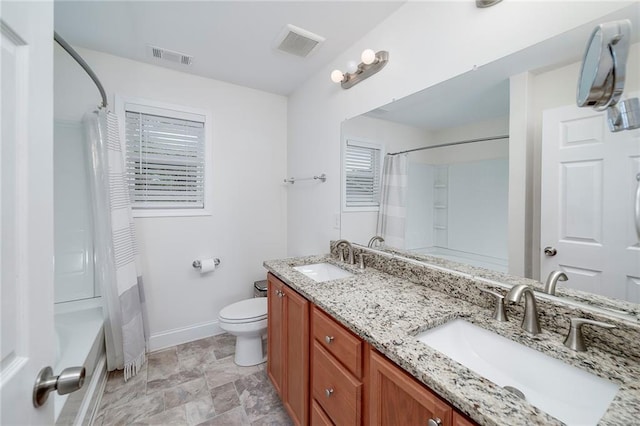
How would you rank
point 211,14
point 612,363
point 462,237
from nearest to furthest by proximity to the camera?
1. point 612,363
2. point 462,237
3. point 211,14

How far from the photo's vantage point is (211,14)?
1.61 meters

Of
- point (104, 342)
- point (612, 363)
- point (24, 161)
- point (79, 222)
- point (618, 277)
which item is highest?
point (24, 161)

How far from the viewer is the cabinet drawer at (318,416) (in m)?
1.11

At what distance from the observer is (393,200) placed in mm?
1623

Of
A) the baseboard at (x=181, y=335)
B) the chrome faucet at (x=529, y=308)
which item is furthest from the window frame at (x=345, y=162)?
the baseboard at (x=181, y=335)

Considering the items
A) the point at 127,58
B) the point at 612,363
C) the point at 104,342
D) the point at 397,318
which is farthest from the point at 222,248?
the point at 612,363

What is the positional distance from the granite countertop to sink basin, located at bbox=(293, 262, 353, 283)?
29cm

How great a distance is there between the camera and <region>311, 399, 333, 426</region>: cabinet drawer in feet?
3.64

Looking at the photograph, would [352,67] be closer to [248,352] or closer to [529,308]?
[529,308]

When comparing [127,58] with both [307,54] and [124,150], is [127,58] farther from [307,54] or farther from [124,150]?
[307,54]

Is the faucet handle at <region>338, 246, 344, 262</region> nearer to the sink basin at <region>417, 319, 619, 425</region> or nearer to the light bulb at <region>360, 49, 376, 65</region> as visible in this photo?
the sink basin at <region>417, 319, 619, 425</region>

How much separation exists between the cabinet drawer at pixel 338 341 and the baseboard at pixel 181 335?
1.77 metres

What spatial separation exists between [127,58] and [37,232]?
2.32m

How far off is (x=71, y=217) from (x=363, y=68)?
8.19 ft
